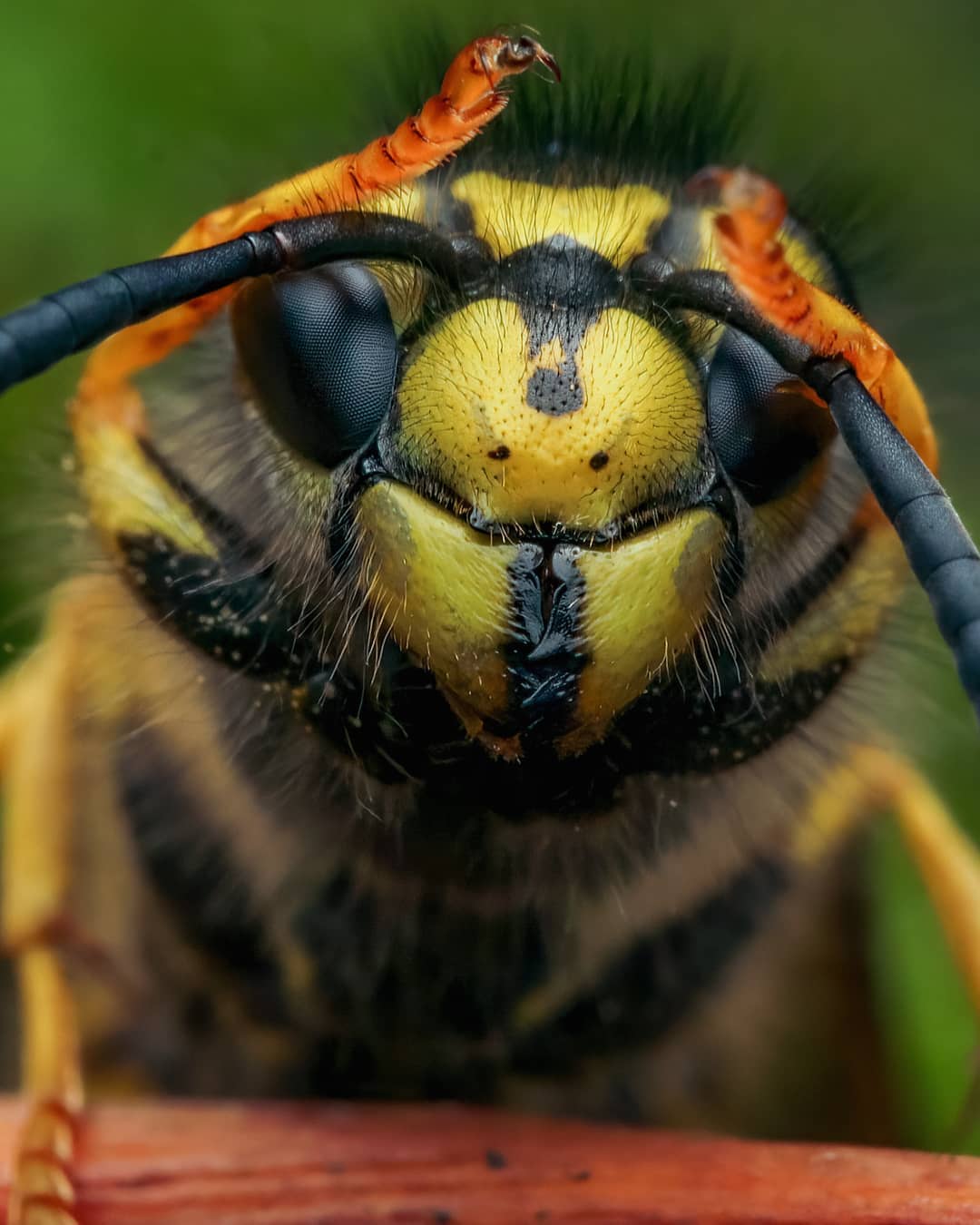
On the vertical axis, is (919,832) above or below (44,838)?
below

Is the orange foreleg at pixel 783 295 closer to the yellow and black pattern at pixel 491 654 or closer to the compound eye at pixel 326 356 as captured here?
the yellow and black pattern at pixel 491 654

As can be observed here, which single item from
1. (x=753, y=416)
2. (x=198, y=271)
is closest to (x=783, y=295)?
(x=753, y=416)

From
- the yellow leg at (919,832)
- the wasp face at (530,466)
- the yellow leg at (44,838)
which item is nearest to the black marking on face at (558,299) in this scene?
the wasp face at (530,466)

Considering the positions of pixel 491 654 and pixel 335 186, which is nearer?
pixel 491 654

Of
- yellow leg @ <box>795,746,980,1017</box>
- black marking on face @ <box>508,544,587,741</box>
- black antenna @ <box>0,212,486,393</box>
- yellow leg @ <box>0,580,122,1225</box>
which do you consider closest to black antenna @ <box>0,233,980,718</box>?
black antenna @ <box>0,212,486,393</box>

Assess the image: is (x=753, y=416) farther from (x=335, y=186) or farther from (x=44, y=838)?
(x=44, y=838)

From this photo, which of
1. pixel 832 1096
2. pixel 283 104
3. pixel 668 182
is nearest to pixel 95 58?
pixel 283 104
